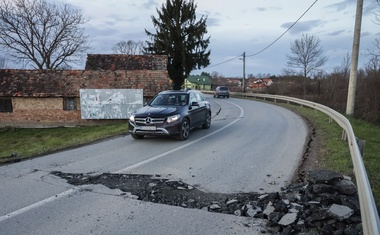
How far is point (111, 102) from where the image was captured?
70.4 ft

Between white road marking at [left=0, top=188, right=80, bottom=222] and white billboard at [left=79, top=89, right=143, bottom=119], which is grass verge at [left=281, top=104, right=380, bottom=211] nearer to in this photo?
white road marking at [left=0, top=188, right=80, bottom=222]

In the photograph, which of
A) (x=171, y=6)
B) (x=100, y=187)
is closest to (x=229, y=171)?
(x=100, y=187)

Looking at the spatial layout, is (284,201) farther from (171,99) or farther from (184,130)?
(171,99)

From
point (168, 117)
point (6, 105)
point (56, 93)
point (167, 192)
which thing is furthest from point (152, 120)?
point (6, 105)

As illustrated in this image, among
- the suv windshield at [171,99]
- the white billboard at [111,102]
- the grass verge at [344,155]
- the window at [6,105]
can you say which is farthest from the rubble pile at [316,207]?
the window at [6,105]

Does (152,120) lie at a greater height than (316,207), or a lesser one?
greater

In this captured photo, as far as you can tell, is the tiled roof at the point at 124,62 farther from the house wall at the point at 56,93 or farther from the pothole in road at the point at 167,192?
the pothole in road at the point at 167,192

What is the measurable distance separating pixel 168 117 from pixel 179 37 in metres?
34.1

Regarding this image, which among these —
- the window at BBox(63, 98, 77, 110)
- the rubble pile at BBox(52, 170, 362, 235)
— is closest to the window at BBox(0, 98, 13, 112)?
the window at BBox(63, 98, 77, 110)

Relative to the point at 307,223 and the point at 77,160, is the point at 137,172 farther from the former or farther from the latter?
the point at 307,223

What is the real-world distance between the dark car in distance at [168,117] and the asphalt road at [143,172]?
410mm

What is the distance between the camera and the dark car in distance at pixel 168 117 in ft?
30.3

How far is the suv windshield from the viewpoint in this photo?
1065 cm

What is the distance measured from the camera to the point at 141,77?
23797 millimetres
